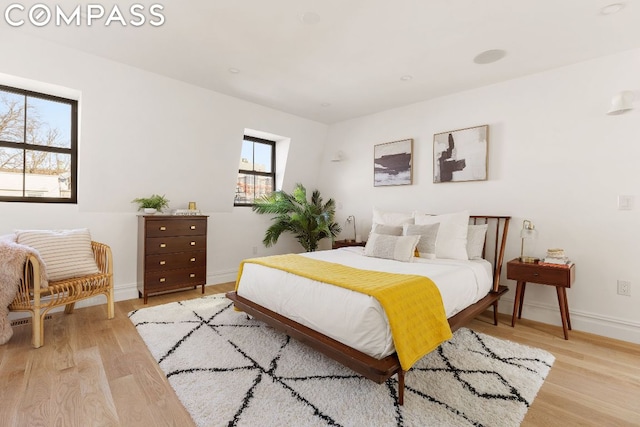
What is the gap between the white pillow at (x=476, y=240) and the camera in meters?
3.30

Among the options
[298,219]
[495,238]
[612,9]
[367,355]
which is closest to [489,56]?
[612,9]

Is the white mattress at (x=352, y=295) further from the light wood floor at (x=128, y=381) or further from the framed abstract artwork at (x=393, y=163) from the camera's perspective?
the framed abstract artwork at (x=393, y=163)

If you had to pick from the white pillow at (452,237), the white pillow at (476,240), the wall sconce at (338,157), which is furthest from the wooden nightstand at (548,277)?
the wall sconce at (338,157)

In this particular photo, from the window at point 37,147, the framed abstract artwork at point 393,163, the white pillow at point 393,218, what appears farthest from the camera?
the framed abstract artwork at point 393,163

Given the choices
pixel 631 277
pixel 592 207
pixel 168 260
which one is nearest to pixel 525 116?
pixel 592 207

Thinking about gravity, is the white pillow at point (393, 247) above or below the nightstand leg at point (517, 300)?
above

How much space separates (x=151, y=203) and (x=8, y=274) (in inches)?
60.9

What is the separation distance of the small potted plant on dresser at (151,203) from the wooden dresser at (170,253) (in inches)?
5.2

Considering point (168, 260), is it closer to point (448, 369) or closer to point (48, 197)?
point (48, 197)

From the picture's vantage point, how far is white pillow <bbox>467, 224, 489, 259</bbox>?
3299mm

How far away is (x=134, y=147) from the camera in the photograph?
11.7 ft

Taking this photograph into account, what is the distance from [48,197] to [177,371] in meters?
2.70

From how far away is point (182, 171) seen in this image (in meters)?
4.04

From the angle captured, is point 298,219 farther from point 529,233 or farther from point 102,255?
point 529,233
